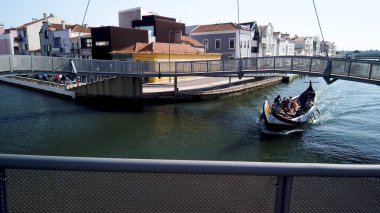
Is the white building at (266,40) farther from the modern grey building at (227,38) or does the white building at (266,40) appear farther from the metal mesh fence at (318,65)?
the metal mesh fence at (318,65)

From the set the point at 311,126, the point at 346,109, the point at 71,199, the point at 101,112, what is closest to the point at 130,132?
the point at 101,112

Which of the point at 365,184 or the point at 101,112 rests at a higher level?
the point at 365,184

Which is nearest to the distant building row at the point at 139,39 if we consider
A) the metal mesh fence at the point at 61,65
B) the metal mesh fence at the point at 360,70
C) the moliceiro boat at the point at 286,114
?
the moliceiro boat at the point at 286,114

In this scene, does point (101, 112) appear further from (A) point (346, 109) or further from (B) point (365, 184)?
(B) point (365, 184)

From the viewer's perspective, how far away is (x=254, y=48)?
184ft

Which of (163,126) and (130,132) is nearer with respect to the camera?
(130,132)

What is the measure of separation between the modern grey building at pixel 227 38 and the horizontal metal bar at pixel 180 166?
4747 centimetres

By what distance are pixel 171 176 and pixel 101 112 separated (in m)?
24.9

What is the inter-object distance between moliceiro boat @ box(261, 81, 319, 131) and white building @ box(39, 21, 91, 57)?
3564 centimetres

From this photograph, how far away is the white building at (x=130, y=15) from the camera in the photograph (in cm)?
5137

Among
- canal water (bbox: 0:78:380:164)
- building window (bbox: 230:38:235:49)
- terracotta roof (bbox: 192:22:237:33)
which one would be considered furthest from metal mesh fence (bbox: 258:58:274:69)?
terracotta roof (bbox: 192:22:237:33)

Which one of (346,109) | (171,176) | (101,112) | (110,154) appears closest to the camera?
(171,176)

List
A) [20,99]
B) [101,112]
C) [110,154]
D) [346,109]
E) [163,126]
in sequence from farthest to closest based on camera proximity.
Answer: [20,99], [346,109], [101,112], [163,126], [110,154]

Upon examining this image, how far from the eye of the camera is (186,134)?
62.1ft
